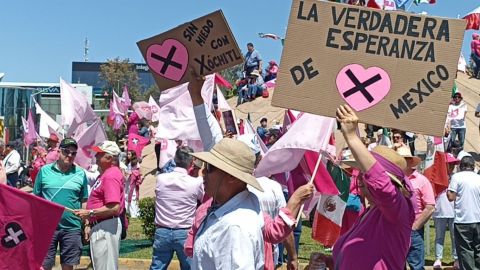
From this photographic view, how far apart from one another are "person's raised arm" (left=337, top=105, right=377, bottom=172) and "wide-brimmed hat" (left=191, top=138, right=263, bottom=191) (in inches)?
20.2

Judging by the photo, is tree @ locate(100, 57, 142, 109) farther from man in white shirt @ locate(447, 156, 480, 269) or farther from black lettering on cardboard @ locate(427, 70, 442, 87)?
black lettering on cardboard @ locate(427, 70, 442, 87)

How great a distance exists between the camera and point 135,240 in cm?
1399

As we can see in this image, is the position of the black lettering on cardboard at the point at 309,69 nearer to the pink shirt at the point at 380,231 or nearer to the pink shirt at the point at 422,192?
the pink shirt at the point at 380,231

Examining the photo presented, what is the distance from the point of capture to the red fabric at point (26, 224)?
616 centimetres

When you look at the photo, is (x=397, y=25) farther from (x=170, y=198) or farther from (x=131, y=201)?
(x=131, y=201)

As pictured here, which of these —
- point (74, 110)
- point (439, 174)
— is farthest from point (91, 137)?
point (439, 174)

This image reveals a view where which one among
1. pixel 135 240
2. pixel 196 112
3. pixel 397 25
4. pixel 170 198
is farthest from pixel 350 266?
pixel 135 240

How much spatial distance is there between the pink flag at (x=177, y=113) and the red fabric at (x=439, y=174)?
3.42m

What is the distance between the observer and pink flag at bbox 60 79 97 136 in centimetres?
1453

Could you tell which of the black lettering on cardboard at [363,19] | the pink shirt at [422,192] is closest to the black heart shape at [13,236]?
the black lettering on cardboard at [363,19]

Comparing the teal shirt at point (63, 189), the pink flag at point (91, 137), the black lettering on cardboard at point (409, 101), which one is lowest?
the teal shirt at point (63, 189)

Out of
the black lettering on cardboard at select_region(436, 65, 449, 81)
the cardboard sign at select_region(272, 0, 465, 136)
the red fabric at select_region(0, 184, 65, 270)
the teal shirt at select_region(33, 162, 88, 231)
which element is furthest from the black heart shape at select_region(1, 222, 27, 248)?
the black lettering on cardboard at select_region(436, 65, 449, 81)

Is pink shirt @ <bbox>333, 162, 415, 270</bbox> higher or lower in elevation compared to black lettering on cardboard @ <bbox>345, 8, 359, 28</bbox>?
lower

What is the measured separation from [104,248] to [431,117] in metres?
4.10
